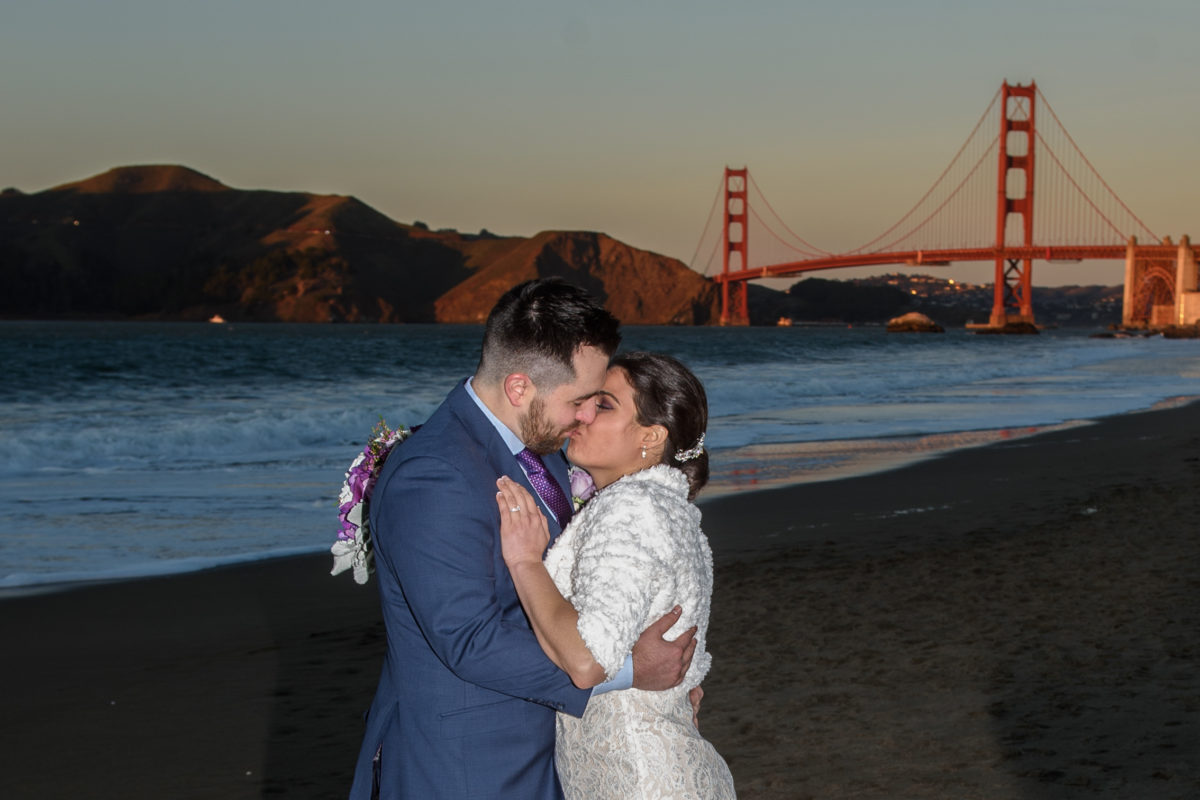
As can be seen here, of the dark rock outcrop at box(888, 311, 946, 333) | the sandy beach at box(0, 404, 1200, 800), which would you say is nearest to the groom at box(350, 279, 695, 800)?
the sandy beach at box(0, 404, 1200, 800)

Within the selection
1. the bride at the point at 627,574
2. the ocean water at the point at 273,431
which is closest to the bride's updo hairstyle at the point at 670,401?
the bride at the point at 627,574

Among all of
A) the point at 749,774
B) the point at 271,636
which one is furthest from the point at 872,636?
the point at 271,636

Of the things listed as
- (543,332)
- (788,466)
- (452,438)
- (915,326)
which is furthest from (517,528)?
(915,326)

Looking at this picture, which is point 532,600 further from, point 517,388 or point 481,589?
point 517,388

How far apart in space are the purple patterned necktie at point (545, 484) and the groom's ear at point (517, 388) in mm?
109

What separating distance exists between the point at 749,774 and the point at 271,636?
7.03 ft

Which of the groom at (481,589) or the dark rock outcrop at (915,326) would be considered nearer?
the groom at (481,589)

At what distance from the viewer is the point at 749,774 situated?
9.64ft

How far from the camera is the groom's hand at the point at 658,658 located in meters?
1.66

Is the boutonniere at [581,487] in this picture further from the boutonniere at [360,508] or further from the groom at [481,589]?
the boutonniere at [360,508]

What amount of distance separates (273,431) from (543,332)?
41.1ft

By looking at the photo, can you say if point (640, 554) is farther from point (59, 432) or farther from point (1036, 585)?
point (59, 432)

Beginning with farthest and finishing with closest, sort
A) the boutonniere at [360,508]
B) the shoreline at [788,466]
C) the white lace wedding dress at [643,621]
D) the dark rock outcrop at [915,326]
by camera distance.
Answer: the dark rock outcrop at [915,326], the shoreline at [788,466], the boutonniere at [360,508], the white lace wedding dress at [643,621]

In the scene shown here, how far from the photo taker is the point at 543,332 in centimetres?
164
